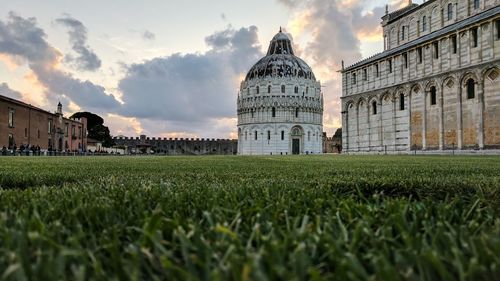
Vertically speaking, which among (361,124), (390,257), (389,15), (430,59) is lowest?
(390,257)

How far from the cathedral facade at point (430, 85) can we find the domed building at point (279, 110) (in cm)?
4101

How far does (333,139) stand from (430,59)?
76.0 m

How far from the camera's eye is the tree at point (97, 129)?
8956 centimetres

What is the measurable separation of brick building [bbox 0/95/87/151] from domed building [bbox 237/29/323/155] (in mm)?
33610

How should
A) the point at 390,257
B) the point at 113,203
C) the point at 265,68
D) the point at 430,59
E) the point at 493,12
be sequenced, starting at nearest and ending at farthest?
1. the point at 390,257
2. the point at 113,203
3. the point at 493,12
4. the point at 430,59
5. the point at 265,68

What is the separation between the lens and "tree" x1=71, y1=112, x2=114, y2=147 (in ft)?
294

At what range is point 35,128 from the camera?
52.9 meters

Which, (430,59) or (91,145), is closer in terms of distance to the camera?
(430,59)

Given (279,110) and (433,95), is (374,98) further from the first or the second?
(279,110)

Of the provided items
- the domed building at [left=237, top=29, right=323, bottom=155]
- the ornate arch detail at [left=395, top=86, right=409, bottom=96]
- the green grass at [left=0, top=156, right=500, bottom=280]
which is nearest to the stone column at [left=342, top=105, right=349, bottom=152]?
the ornate arch detail at [left=395, top=86, right=409, bottom=96]

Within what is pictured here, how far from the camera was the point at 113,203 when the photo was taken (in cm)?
185

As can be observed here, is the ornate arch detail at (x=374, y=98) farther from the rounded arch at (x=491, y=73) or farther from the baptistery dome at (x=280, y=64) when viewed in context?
the baptistery dome at (x=280, y=64)

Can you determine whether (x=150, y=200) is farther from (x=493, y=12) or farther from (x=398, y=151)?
(x=398, y=151)

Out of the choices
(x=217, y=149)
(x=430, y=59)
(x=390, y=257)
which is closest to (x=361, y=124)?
(x=430, y=59)
